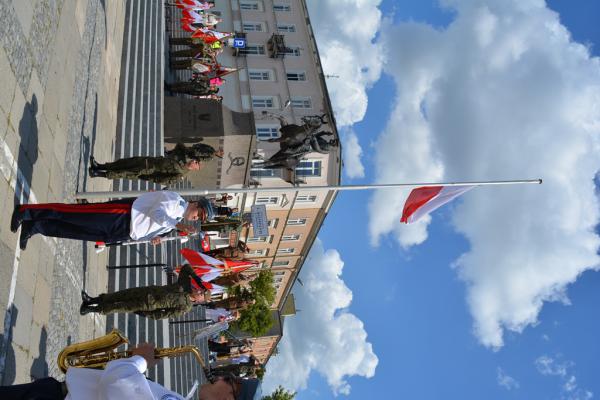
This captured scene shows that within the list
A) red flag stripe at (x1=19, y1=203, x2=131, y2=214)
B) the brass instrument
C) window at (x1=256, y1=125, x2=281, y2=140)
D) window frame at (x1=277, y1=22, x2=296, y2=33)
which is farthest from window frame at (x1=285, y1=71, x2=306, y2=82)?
the brass instrument

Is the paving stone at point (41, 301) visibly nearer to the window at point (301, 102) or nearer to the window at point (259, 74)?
the window at point (301, 102)

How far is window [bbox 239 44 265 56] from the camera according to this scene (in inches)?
1359

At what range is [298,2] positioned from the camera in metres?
38.6

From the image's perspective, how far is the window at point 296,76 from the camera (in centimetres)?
3468

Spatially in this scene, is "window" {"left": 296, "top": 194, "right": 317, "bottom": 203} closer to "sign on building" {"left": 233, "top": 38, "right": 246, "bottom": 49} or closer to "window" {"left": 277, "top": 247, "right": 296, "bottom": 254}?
"window" {"left": 277, "top": 247, "right": 296, "bottom": 254}

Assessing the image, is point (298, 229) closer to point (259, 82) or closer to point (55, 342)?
point (259, 82)

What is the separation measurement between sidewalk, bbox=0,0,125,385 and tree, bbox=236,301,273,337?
999 inches

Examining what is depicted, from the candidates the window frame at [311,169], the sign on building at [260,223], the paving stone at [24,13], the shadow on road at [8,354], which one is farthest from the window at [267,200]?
the shadow on road at [8,354]

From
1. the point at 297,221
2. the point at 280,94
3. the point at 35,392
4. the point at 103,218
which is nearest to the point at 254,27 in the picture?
the point at 280,94

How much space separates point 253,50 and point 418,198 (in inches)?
1046

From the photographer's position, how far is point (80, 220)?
6586 mm

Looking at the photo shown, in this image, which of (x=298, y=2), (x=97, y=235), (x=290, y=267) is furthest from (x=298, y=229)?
(x=97, y=235)

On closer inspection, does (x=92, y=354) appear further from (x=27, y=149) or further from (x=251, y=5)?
(x=251, y=5)

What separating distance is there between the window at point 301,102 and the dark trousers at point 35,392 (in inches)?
1185
